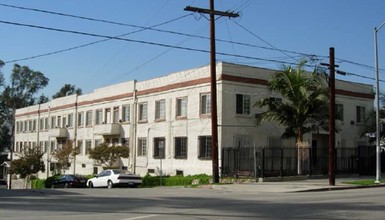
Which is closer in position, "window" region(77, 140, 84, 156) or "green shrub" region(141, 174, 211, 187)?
"green shrub" region(141, 174, 211, 187)

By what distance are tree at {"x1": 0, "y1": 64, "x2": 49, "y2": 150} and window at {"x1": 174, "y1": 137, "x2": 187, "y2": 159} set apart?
50.3 metres

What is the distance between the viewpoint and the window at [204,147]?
119ft

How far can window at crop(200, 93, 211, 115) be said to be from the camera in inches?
1446

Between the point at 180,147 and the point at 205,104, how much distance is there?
4208 millimetres

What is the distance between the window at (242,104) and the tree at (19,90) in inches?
2174

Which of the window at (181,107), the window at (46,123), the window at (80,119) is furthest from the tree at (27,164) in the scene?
the window at (181,107)

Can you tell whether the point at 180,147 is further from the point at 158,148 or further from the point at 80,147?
the point at 80,147

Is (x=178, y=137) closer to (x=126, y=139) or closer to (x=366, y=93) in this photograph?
(x=126, y=139)

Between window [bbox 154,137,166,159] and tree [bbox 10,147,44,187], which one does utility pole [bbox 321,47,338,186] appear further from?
tree [bbox 10,147,44,187]

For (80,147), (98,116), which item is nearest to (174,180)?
(98,116)

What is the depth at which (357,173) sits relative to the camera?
37.9m

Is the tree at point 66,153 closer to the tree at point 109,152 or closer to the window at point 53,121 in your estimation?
the window at point 53,121

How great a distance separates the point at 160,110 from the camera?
138 ft

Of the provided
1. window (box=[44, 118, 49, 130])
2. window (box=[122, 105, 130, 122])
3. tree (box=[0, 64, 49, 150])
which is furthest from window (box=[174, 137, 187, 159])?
tree (box=[0, 64, 49, 150])
